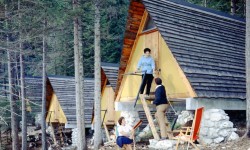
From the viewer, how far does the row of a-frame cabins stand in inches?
371

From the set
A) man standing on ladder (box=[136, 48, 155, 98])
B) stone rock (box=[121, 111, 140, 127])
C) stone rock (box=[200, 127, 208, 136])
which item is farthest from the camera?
stone rock (box=[121, 111, 140, 127])

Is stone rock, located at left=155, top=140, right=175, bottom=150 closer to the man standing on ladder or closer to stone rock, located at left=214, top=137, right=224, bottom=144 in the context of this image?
stone rock, located at left=214, top=137, right=224, bottom=144

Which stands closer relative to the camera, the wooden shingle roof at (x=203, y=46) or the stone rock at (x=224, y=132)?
the stone rock at (x=224, y=132)

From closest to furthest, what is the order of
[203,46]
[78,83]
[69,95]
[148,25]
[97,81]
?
[203,46], [148,25], [78,83], [97,81], [69,95]

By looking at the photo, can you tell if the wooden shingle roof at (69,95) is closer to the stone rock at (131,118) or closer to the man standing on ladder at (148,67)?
the stone rock at (131,118)

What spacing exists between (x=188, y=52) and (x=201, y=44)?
39.5 inches

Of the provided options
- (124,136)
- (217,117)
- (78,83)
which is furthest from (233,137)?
(78,83)

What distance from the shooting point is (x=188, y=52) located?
9.77m

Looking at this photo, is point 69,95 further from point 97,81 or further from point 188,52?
point 188,52

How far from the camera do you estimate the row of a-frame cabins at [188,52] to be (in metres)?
9.43

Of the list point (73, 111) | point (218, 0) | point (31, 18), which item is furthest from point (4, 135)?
point (218, 0)

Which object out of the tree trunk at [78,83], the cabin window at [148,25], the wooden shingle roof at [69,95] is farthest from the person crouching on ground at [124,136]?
the wooden shingle roof at [69,95]

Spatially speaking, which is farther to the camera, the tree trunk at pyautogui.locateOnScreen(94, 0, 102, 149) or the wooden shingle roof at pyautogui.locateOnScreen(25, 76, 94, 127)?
the wooden shingle roof at pyautogui.locateOnScreen(25, 76, 94, 127)

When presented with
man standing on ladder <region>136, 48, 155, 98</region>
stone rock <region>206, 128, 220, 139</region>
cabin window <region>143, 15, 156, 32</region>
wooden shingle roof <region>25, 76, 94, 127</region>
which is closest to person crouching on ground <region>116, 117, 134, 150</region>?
man standing on ladder <region>136, 48, 155, 98</region>
